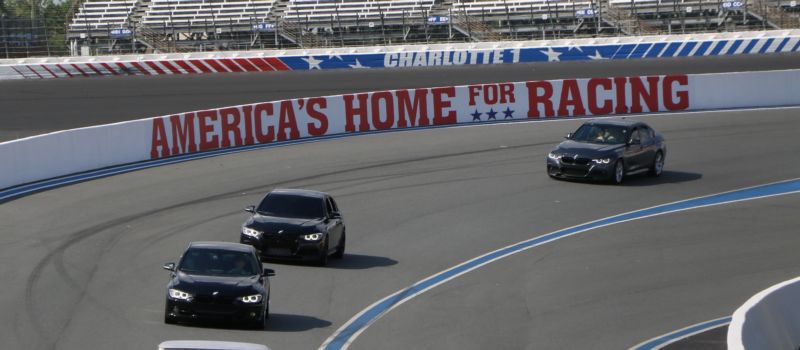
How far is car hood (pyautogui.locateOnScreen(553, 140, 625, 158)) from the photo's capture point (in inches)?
1129

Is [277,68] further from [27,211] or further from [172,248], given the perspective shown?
[172,248]

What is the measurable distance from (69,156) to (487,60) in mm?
29960

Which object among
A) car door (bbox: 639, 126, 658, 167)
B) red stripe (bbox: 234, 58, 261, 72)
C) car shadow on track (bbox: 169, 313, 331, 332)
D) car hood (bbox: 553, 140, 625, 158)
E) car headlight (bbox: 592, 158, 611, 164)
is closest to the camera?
car shadow on track (bbox: 169, 313, 331, 332)

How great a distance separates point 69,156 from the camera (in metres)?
29.5

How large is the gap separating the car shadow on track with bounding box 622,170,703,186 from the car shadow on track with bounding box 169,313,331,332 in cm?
1488

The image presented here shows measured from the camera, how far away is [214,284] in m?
15.1

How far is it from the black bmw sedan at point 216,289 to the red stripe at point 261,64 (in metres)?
39.2

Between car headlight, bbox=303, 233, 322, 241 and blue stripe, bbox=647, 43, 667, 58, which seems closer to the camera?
→ car headlight, bbox=303, 233, 322, 241

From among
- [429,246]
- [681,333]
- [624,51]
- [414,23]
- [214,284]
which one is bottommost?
[429,246]

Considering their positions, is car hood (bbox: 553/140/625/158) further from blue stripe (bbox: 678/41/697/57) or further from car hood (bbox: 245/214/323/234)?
blue stripe (bbox: 678/41/697/57)

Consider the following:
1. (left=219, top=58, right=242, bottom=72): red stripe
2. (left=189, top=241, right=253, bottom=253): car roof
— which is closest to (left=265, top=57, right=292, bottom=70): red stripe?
(left=219, top=58, right=242, bottom=72): red stripe

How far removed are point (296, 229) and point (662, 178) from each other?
13.5 m

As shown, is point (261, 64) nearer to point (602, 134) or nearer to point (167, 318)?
point (602, 134)

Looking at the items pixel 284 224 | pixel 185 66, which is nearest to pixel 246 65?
pixel 185 66
